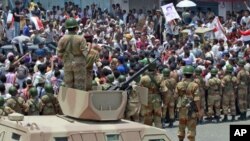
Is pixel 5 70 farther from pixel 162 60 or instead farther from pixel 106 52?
pixel 162 60

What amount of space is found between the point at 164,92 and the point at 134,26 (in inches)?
432

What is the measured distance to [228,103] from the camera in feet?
65.7

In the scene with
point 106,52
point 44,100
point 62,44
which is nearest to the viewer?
point 62,44

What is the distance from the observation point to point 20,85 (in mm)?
16688

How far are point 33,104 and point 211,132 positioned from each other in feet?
17.9

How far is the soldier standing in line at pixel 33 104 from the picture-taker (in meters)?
14.2

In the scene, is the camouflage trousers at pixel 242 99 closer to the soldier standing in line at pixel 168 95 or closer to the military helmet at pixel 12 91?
the soldier standing in line at pixel 168 95

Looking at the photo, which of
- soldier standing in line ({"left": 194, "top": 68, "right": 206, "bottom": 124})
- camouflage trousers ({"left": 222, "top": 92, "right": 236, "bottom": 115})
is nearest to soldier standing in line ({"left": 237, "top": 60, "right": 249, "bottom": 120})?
camouflage trousers ({"left": 222, "top": 92, "right": 236, "bottom": 115})

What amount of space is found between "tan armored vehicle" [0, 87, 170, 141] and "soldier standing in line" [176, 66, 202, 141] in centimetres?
445

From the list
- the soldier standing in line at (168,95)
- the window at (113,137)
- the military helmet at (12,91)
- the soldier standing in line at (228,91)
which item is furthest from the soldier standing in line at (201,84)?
the window at (113,137)

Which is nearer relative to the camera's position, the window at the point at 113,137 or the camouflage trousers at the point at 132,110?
the window at the point at 113,137

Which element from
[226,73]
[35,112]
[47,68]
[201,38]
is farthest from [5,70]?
[201,38]

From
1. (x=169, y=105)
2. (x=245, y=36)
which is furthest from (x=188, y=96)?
(x=245, y=36)

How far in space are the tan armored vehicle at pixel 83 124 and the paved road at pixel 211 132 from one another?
639cm
